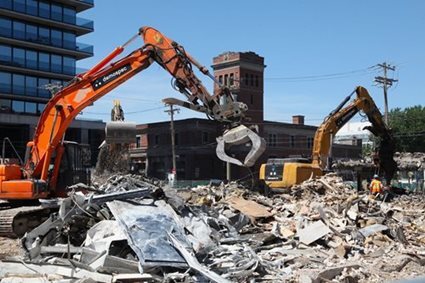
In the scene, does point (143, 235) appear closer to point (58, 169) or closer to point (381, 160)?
point (58, 169)

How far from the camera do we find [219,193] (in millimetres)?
18469

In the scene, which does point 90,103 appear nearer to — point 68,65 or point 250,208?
point 250,208

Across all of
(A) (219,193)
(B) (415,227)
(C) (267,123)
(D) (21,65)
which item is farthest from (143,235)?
(C) (267,123)

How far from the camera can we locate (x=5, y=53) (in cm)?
6431

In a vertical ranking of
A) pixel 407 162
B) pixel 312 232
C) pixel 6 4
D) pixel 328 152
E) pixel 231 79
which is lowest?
pixel 312 232

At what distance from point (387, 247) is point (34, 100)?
58214 millimetres

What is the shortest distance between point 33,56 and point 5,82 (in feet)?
15.8

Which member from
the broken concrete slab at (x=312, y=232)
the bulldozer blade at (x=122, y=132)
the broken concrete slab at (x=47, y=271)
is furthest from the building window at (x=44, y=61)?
the broken concrete slab at (x=47, y=271)

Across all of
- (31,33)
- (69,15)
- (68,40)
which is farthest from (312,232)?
(69,15)

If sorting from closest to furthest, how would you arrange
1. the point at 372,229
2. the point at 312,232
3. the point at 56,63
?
the point at 312,232 < the point at 372,229 < the point at 56,63

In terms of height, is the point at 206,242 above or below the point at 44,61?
below

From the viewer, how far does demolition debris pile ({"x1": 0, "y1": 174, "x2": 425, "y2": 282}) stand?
10.3 metres

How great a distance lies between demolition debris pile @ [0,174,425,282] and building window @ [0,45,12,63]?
53419 millimetres

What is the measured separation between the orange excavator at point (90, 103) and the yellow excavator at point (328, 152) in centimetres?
869
